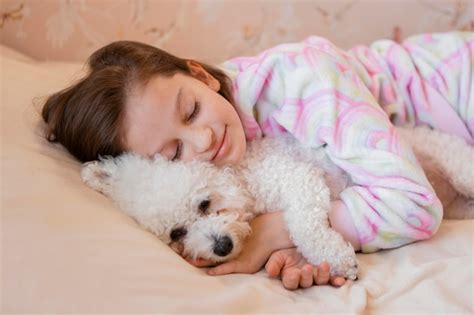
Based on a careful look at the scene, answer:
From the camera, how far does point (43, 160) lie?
3.28 ft

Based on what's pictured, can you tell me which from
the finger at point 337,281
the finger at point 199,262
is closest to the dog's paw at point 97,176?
the finger at point 199,262

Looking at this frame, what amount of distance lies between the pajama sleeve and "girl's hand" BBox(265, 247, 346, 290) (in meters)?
0.13

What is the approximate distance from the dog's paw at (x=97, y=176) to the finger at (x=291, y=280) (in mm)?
379

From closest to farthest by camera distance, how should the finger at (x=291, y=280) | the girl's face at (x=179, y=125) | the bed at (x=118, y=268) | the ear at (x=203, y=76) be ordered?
the bed at (x=118, y=268)
the finger at (x=291, y=280)
the girl's face at (x=179, y=125)
the ear at (x=203, y=76)

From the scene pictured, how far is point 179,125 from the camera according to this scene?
41.1 inches

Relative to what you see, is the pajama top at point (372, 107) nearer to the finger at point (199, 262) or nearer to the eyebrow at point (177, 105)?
the eyebrow at point (177, 105)

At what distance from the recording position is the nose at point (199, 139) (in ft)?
3.40

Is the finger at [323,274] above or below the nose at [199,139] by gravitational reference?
below

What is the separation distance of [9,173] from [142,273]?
0.30 metres

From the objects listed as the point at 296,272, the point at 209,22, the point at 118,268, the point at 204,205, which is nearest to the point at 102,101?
the point at 204,205

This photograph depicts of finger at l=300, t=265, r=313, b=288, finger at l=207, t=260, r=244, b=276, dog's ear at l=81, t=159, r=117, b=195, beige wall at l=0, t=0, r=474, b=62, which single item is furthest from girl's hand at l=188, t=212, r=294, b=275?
beige wall at l=0, t=0, r=474, b=62

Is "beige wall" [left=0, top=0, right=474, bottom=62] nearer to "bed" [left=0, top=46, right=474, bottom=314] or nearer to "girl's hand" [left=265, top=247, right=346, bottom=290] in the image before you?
"bed" [left=0, top=46, right=474, bottom=314]

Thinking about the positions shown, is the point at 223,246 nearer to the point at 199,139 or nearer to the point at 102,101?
the point at 199,139

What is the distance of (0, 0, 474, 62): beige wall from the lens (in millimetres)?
1578
